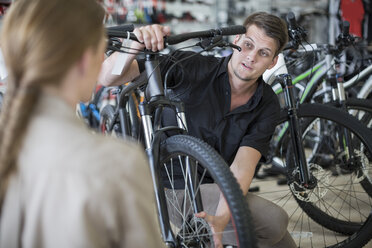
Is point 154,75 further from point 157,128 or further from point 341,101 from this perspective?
point 341,101

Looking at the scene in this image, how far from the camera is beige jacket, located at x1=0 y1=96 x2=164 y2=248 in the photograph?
743mm

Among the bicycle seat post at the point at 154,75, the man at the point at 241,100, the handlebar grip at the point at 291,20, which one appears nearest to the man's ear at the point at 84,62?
the bicycle seat post at the point at 154,75

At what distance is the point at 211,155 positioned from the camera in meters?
1.24

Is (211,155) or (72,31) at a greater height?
(72,31)

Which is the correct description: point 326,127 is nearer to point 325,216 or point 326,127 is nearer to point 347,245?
point 325,216

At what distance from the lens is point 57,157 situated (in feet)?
2.46

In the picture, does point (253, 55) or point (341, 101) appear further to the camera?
point (341, 101)

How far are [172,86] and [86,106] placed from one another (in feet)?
6.74

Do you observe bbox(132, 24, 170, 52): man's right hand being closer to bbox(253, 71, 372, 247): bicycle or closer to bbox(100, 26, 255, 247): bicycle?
bbox(100, 26, 255, 247): bicycle

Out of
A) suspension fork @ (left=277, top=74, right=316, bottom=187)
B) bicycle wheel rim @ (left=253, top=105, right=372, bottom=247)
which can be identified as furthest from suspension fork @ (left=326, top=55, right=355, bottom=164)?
suspension fork @ (left=277, top=74, right=316, bottom=187)

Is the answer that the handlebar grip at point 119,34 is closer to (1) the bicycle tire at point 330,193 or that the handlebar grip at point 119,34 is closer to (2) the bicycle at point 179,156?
(2) the bicycle at point 179,156

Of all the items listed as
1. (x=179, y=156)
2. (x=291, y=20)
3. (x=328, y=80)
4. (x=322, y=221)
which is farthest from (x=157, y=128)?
(x=328, y=80)

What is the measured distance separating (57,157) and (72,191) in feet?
0.20

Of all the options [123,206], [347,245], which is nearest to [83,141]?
[123,206]
